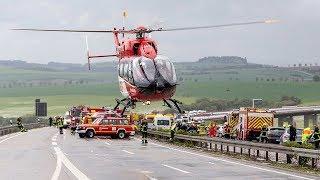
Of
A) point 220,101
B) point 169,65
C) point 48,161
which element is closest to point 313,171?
point 48,161

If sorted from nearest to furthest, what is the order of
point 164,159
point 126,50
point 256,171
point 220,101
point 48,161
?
point 256,171
point 48,161
point 164,159
point 126,50
point 220,101

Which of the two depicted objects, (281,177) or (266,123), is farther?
(266,123)

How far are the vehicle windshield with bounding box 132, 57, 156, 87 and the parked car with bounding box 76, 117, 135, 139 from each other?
14.5 ft

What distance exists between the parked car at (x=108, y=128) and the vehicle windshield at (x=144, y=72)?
174 inches

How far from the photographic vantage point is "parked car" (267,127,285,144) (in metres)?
44.3

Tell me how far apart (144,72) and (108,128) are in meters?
5.85

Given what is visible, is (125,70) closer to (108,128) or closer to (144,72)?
(144,72)

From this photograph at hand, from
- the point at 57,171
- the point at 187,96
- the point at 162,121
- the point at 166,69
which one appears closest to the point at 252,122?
the point at 166,69

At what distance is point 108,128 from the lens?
152ft

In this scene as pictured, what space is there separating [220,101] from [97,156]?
425 ft

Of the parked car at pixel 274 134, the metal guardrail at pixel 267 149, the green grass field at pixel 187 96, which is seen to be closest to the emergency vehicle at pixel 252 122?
the parked car at pixel 274 134

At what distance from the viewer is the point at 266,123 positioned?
172ft

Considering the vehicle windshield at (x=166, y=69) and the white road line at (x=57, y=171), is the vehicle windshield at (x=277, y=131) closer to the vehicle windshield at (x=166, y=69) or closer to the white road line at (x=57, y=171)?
the vehicle windshield at (x=166, y=69)

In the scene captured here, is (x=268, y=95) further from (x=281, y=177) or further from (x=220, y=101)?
(x=281, y=177)
